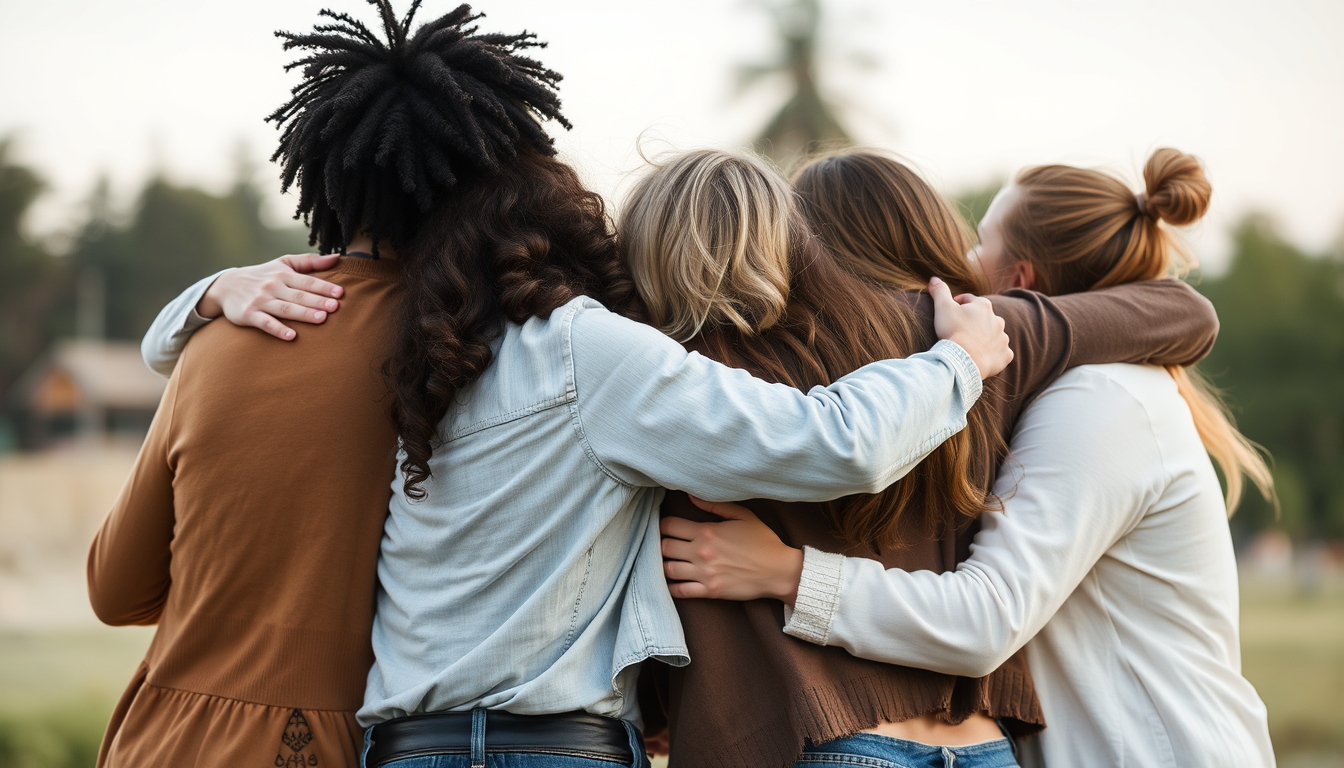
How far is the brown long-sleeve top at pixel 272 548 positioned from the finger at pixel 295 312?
0.06ft

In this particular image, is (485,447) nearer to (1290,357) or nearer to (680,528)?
(680,528)

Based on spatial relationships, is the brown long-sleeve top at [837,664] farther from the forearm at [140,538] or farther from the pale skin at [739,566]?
the forearm at [140,538]

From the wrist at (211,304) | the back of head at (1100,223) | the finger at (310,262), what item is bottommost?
the wrist at (211,304)

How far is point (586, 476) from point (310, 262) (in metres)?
0.69

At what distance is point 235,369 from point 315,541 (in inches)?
12.6

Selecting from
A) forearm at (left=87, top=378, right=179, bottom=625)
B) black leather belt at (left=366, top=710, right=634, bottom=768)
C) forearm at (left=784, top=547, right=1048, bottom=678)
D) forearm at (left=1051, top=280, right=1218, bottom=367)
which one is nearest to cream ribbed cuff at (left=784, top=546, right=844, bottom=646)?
forearm at (left=784, top=547, right=1048, bottom=678)

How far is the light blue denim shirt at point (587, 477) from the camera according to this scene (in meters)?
1.50

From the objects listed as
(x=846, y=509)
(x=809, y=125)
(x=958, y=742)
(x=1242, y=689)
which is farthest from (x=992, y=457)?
(x=809, y=125)

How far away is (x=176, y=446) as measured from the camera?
1.70 m

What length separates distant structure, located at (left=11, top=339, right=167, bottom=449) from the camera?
62.3 feet

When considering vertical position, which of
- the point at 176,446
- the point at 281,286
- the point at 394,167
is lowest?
the point at 176,446

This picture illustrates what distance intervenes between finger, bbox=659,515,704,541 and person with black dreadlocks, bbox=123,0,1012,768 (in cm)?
4

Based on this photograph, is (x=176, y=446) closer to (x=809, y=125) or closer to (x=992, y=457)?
(x=992, y=457)

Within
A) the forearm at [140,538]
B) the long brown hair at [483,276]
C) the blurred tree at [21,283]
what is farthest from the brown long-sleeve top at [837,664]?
the blurred tree at [21,283]
